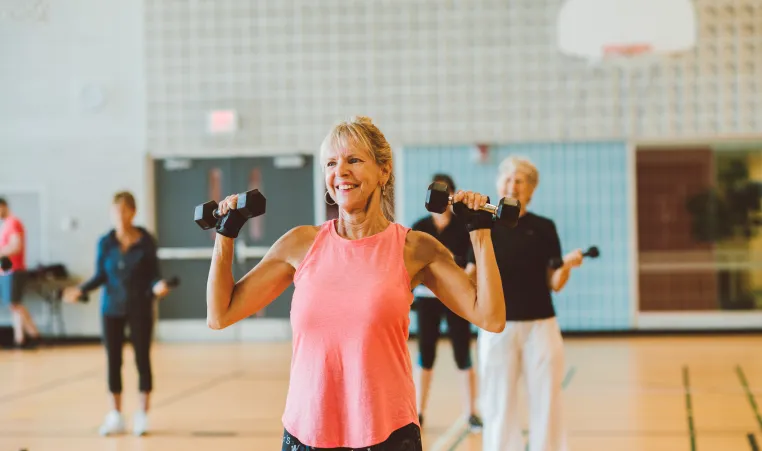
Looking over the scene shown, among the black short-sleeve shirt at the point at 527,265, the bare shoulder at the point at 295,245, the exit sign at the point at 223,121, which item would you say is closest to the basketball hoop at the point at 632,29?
the exit sign at the point at 223,121

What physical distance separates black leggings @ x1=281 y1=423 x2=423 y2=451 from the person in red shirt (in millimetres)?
8475

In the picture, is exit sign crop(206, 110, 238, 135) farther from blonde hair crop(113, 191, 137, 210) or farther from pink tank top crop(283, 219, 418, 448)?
pink tank top crop(283, 219, 418, 448)

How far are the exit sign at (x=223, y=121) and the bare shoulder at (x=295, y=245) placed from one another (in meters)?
8.57

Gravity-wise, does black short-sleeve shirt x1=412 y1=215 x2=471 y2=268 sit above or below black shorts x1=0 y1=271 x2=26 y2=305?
above

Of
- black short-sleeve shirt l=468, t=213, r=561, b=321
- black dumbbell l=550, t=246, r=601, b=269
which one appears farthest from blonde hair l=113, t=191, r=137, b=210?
black dumbbell l=550, t=246, r=601, b=269

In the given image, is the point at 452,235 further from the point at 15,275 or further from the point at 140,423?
the point at 15,275

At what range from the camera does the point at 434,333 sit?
571 cm

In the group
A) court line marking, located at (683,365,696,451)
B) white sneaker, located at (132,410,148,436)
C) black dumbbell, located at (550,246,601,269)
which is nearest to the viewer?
black dumbbell, located at (550,246,601,269)

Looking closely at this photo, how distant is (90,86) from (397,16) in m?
3.87

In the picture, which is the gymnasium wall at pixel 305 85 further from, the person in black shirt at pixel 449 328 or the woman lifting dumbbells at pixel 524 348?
the woman lifting dumbbells at pixel 524 348

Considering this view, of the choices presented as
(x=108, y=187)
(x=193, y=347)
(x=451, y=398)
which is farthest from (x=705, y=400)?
(x=108, y=187)

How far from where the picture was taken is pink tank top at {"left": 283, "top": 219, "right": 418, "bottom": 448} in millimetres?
2088

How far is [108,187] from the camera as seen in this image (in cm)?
1076

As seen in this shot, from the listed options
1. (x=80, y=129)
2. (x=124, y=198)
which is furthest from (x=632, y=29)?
(x=80, y=129)
